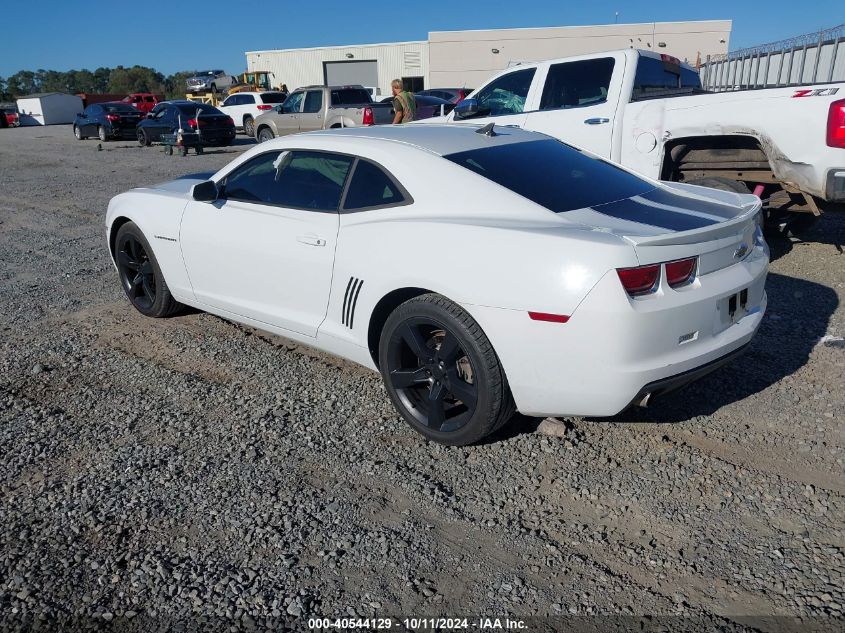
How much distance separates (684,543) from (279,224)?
279cm

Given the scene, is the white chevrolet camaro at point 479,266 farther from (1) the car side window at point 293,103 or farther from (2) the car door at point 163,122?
(2) the car door at point 163,122

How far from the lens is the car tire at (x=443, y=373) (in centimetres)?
329

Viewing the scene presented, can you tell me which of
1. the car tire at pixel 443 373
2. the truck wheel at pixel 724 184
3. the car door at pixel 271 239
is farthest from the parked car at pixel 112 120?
the car tire at pixel 443 373

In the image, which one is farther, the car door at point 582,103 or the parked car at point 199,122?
the parked car at point 199,122

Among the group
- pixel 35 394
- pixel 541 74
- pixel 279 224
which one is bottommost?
pixel 35 394

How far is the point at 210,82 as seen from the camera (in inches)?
1816

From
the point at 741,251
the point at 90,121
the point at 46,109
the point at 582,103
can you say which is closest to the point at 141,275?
the point at 741,251

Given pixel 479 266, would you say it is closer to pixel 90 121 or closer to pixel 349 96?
pixel 349 96

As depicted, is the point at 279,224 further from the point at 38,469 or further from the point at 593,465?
the point at 593,465

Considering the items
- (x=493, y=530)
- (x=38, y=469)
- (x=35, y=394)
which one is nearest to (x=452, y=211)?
(x=493, y=530)

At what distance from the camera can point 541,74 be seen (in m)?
8.03

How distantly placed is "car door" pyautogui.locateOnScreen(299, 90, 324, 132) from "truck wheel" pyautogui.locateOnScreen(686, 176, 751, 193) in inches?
520

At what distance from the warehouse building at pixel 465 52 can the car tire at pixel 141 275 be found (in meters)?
40.0

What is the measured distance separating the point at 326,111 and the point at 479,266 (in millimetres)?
15969
